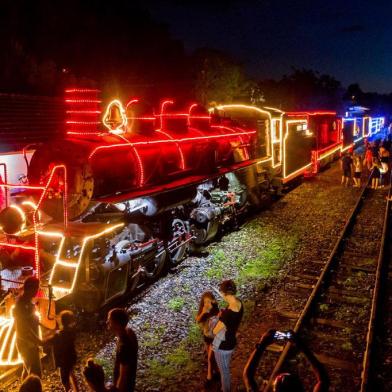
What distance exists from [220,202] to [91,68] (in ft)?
50.8

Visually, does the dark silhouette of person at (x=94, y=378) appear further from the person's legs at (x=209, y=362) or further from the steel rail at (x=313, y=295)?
the person's legs at (x=209, y=362)

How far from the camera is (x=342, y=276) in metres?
9.02

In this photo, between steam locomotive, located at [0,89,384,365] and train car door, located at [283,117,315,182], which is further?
train car door, located at [283,117,315,182]

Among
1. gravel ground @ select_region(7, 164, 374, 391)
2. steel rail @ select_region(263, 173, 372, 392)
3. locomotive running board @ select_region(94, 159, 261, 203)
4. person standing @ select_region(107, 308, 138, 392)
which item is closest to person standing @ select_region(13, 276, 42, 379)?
gravel ground @ select_region(7, 164, 374, 391)

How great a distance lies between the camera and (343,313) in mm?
7355

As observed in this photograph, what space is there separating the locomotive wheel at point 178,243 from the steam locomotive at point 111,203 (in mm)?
23

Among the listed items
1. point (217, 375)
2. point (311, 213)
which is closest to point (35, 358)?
point (217, 375)

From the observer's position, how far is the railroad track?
5.70 meters

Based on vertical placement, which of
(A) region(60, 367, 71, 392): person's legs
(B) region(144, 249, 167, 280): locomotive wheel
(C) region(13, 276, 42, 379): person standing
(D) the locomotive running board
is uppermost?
(D) the locomotive running board

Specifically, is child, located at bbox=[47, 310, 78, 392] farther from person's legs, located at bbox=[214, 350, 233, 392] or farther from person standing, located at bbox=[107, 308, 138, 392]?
person's legs, located at bbox=[214, 350, 233, 392]

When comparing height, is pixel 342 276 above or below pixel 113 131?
below

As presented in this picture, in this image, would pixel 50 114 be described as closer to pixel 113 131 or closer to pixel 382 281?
pixel 113 131

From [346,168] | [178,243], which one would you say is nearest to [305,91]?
[346,168]

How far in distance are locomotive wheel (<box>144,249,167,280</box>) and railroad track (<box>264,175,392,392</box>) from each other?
98.5 inches
